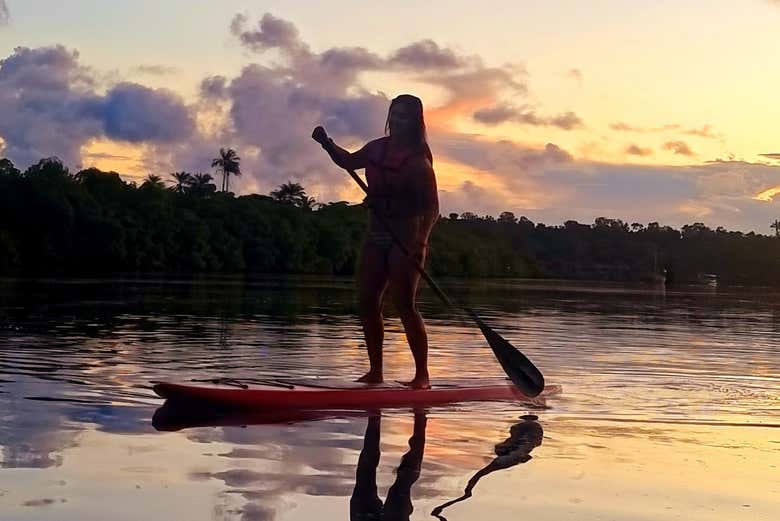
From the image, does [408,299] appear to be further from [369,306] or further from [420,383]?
[420,383]

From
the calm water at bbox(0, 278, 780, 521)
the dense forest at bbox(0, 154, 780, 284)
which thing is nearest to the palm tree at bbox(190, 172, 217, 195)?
the dense forest at bbox(0, 154, 780, 284)

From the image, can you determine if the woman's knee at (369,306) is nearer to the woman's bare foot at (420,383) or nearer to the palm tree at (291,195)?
the woman's bare foot at (420,383)

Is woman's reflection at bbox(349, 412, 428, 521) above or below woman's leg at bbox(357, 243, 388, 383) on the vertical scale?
below

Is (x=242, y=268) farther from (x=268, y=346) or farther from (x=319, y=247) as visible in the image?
(x=268, y=346)

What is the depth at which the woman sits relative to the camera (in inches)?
335

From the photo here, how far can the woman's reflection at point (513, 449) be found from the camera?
5.11m

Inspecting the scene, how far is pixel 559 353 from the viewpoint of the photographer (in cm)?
1352

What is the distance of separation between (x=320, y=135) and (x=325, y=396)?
6.62 ft

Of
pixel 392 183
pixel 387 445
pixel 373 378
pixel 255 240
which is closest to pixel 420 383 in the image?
pixel 373 378

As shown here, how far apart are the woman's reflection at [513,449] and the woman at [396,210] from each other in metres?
1.34

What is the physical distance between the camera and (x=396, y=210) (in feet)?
28.0

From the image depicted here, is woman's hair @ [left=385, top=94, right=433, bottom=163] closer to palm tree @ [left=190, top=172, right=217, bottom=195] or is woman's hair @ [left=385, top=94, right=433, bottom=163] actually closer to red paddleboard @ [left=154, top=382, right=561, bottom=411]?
red paddleboard @ [left=154, top=382, right=561, bottom=411]

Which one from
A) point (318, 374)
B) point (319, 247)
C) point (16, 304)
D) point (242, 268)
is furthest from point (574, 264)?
point (318, 374)

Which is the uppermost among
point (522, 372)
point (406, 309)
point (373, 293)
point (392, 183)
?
point (392, 183)
